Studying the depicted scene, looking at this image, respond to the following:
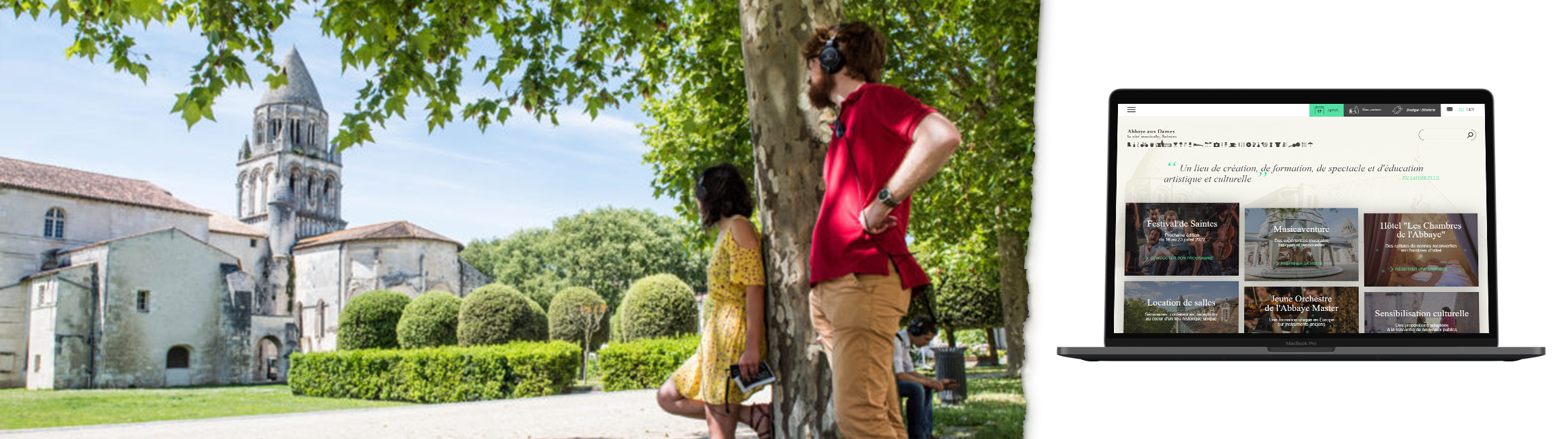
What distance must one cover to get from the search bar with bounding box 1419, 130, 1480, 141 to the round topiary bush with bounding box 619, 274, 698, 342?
983 inches

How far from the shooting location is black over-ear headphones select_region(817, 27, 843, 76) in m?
3.27

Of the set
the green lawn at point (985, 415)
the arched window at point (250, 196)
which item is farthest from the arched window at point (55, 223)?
the green lawn at point (985, 415)

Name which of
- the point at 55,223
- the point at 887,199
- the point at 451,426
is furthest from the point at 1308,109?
the point at 55,223

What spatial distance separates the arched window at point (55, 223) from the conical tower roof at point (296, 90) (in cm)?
3861

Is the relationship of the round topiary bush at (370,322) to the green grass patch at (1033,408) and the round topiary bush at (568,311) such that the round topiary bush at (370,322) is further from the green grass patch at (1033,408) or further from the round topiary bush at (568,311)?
the green grass patch at (1033,408)

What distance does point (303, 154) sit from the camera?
9044 cm

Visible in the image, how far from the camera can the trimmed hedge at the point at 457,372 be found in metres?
24.0

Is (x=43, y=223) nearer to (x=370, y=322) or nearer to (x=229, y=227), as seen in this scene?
(x=229, y=227)

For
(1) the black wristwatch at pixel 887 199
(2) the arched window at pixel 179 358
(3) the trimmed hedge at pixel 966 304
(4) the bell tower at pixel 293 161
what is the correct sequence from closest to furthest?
(1) the black wristwatch at pixel 887 199
(3) the trimmed hedge at pixel 966 304
(2) the arched window at pixel 179 358
(4) the bell tower at pixel 293 161

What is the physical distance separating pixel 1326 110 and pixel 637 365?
22.2 metres

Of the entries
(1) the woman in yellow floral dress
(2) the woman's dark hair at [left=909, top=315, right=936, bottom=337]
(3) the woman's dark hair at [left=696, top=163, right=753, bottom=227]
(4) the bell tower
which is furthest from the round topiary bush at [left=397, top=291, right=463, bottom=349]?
(4) the bell tower

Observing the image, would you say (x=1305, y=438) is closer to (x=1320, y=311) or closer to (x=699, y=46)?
(x=1320, y=311)

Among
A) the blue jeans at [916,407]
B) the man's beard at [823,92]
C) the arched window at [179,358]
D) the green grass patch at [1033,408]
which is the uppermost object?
the man's beard at [823,92]

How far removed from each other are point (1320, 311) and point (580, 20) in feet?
27.9
